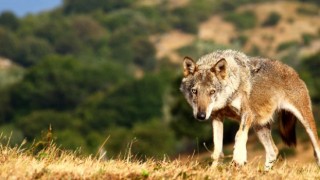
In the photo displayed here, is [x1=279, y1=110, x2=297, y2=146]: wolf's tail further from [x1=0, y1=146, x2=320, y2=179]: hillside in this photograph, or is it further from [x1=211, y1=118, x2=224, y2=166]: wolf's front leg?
[x1=0, y1=146, x2=320, y2=179]: hillside

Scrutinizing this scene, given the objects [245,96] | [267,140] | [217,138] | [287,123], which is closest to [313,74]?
[287,123]

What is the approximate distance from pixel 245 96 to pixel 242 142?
90 cm

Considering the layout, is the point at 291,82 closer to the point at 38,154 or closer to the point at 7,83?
the point at 38,154

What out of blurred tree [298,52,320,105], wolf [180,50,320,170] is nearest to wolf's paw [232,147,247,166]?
wolf [180,50,320,170]

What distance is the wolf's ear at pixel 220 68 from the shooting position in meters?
14.0

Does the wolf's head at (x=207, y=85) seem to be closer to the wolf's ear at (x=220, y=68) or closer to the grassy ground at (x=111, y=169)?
the wolf's ear at (x=220, y=68)

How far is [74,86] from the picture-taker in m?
188

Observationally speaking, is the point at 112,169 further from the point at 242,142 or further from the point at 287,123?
the point at 287,123

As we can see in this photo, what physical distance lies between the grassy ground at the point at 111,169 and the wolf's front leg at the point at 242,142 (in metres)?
0.32

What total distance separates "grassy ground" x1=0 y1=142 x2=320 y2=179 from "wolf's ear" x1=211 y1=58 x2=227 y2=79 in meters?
1.64

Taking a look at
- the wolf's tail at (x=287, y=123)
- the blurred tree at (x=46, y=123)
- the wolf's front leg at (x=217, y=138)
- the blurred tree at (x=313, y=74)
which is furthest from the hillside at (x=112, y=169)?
the blurred tree at (x=46, y=123)

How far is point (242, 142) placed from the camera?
1396 cm

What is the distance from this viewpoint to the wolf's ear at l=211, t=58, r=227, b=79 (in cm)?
1395

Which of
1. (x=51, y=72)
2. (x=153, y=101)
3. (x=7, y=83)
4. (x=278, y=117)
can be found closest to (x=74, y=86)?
(x=51, y=72)
